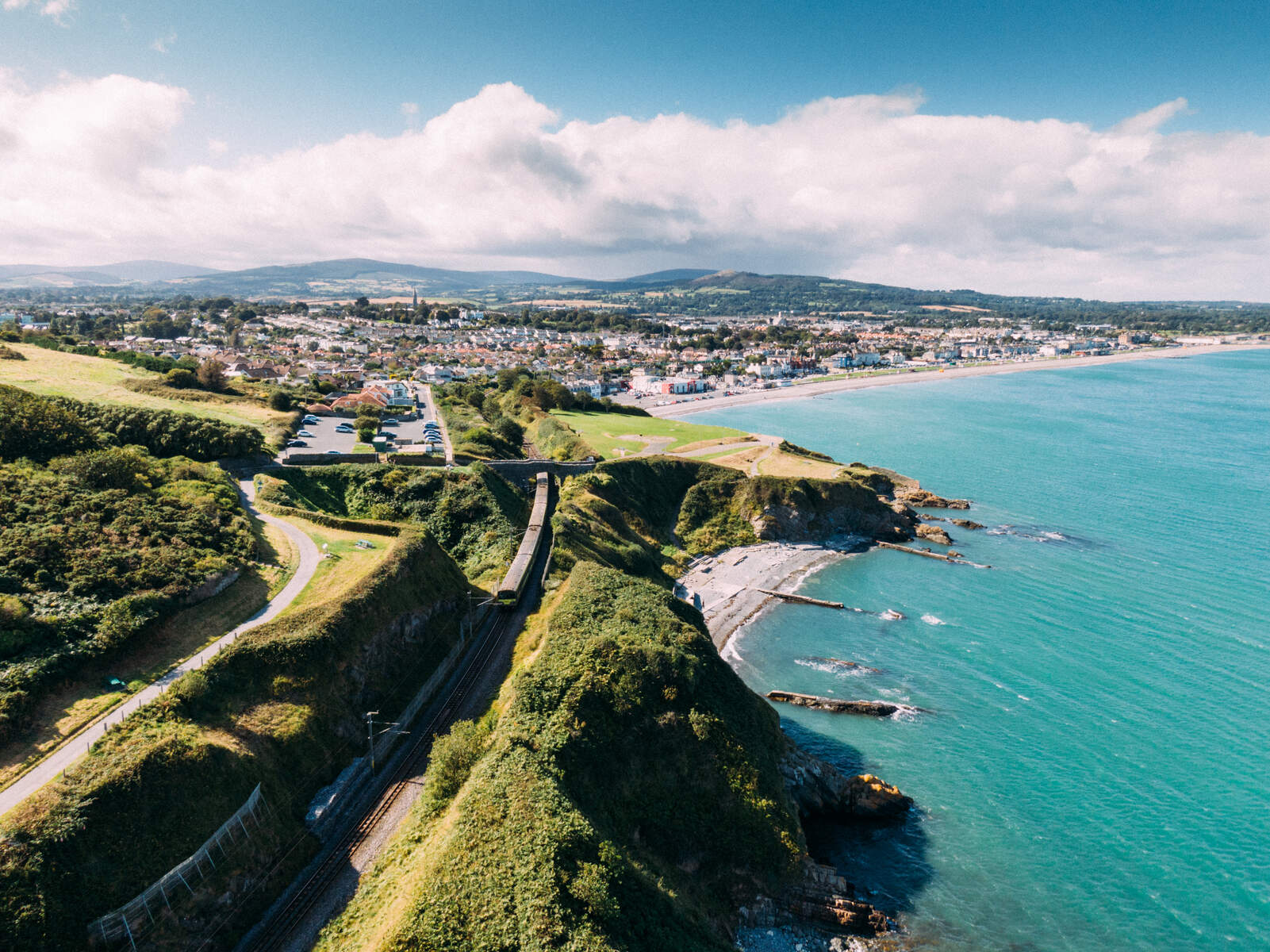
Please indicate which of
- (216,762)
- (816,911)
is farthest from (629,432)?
(216,762)

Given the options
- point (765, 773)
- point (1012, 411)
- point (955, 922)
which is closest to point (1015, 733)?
point (955, 922)

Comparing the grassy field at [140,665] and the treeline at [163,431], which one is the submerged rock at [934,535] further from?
the treeline at [163,431]

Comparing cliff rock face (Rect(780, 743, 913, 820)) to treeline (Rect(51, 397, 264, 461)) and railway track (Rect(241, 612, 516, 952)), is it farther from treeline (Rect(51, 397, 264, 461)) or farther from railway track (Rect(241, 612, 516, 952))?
treeline (Rect(51, 397, 264, 461))

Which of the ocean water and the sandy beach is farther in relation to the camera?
the sandy beach

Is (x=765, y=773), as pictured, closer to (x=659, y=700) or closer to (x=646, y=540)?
(x=659, y=700)

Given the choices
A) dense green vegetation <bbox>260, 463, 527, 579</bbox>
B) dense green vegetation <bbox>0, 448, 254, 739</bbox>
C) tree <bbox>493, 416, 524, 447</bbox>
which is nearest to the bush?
dense green vegetation <bbox>0, 448, 254, 739</bbox>

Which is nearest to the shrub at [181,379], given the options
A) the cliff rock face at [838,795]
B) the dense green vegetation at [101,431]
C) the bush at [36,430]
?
the dense green vegetation at [101,431]

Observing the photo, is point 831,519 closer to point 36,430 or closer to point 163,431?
point 163,431
